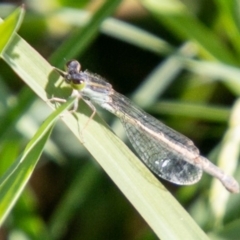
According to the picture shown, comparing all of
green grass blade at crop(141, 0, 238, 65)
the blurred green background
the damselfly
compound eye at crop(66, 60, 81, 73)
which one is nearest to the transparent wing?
the damselfly

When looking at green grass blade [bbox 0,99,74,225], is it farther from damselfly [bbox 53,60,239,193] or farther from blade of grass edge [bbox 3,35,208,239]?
damselfly [bbox 53,60,239,193]

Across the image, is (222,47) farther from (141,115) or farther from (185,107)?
(141,115)

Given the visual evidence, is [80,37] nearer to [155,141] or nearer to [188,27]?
[155,141]

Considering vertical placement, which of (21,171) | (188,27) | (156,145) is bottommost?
(21,171)

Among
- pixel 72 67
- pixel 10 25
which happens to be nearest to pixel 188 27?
pixel 72 67

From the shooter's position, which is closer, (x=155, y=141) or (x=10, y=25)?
(x=10, y=25)
